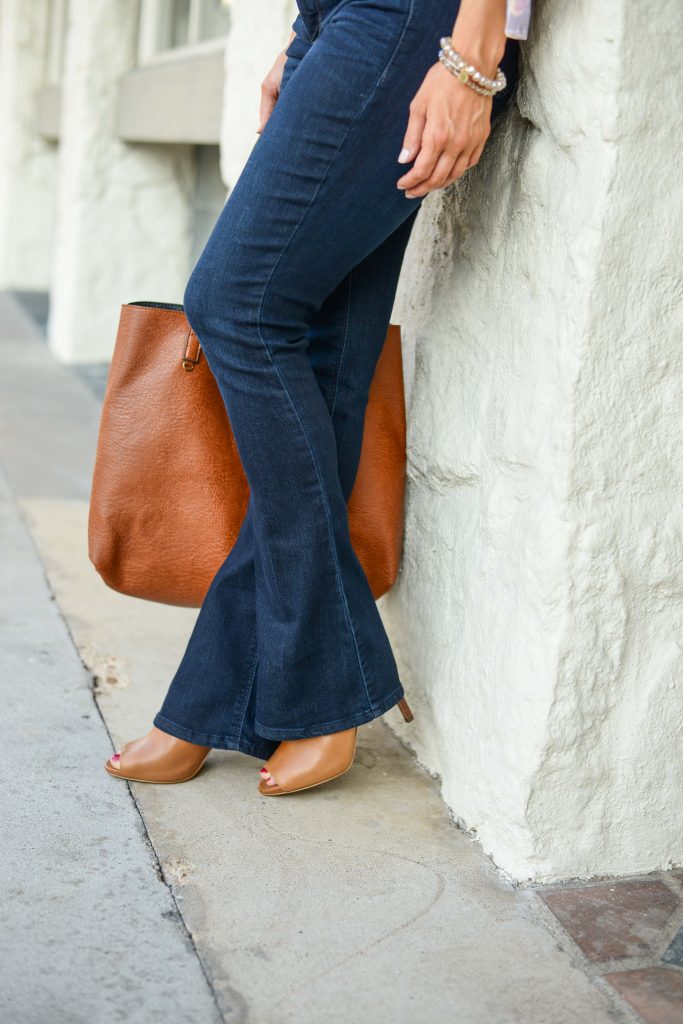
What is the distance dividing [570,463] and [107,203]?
442 cm

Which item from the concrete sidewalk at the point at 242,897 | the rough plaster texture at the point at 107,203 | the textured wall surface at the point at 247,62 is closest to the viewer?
the concrete sidewalk at the point at 242,897

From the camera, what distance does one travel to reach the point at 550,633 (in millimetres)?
1414

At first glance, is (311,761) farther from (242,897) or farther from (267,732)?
(242,897)

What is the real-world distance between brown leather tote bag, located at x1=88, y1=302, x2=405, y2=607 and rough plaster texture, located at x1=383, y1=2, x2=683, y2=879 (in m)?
0.11

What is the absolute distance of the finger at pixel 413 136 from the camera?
4.34 feet

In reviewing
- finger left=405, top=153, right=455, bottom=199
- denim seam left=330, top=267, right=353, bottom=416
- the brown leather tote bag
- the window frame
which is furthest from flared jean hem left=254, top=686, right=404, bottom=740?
the window frame

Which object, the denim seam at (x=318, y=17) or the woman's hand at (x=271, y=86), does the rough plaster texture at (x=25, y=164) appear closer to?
the woman's hand at (x=271, y=86)

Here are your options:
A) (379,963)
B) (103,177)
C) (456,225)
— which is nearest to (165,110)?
(103,177)

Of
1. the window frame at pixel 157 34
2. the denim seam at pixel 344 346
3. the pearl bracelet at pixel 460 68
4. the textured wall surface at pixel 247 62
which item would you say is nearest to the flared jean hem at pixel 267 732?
the denim seam at pixel 344 346

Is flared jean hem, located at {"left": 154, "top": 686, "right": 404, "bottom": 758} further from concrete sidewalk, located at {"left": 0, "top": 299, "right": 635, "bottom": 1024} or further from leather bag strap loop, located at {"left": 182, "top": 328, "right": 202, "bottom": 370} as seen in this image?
leather bag strap loop, located at {"left": 182, "top": 328, "right": 202, "bottom": 370}

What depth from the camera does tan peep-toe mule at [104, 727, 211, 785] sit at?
1.67 metres

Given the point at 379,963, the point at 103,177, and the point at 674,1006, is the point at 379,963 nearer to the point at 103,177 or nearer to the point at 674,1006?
the point at 674,1006

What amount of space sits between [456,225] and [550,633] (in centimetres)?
61

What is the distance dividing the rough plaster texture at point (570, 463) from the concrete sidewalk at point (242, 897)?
14cm
